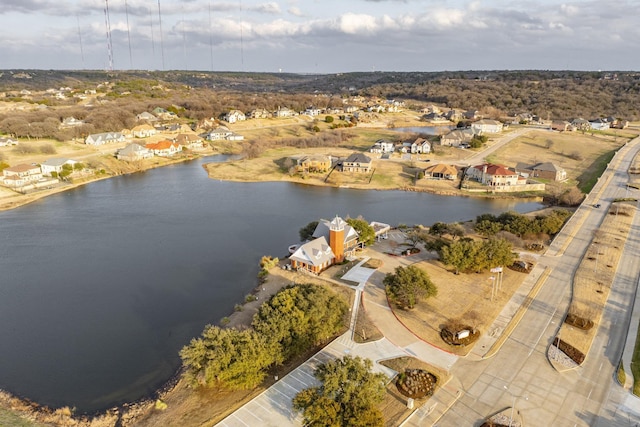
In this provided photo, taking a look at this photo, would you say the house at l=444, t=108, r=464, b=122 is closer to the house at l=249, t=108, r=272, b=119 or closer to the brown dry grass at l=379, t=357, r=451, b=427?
the house at l=249, t=108, r=272, b=119

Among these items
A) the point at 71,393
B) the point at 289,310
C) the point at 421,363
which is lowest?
the point at 71,393

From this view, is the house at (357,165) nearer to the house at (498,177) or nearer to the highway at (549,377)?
the house at (498,177)

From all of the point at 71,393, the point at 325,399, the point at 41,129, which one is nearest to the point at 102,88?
the point at 41,129

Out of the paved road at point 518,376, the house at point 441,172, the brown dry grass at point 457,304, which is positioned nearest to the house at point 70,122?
the house at point 441,172

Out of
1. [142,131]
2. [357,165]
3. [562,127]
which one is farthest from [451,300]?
[562,127]

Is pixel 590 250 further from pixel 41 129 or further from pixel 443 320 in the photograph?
A: pixel 41 129

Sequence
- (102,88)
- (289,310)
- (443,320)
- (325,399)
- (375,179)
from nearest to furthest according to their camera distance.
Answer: (325,399)
(289,310)
(443,320)
(375,179)
(102,88)

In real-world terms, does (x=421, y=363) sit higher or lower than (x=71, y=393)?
higher

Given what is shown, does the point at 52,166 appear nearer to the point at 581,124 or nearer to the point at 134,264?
the point at 134,264
